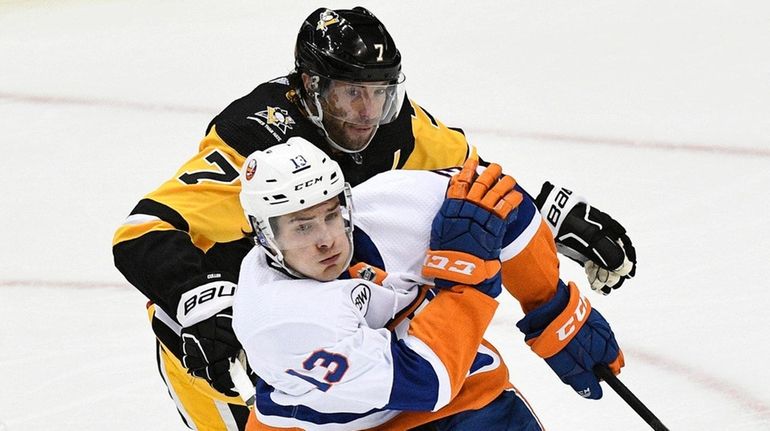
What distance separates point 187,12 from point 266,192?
14.9 feet

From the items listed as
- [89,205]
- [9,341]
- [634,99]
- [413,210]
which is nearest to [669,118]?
[634,99]

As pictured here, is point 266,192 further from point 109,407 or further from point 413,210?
point 109,407

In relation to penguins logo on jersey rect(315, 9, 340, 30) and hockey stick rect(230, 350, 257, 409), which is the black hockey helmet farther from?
hockey stick rect(230, 350, 257, 409)

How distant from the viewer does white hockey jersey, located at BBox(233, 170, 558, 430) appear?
2.18 metres

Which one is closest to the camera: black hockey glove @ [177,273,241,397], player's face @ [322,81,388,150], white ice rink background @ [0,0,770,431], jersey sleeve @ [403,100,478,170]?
black hockey glove @ [177,273,241,397]

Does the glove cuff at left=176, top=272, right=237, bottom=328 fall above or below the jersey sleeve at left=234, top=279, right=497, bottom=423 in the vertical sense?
below

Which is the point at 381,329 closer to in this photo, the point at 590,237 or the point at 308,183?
the point at 308,183

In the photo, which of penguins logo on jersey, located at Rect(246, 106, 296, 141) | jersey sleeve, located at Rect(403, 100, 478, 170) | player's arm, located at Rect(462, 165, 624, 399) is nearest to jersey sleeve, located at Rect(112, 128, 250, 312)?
penguins logo on jersey, located at Rect(246, 106, 296, 141)

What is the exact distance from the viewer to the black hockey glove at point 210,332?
274cm

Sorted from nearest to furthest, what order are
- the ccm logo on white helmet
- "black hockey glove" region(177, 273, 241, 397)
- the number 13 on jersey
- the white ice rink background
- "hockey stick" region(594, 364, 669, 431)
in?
the number 13 on jersey
the ccm logo on white helmet
"hockey stick" region(594, 364, 669, 431)
"black hockey glove" region(177, 273, 241, 397)
the white ice rink background

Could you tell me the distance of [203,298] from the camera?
9.17ft

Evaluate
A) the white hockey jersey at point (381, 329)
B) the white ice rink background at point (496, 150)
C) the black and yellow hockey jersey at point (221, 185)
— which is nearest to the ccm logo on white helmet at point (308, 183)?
the white hockey jersey at point (381, 329)

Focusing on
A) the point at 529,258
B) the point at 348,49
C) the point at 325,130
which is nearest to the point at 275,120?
the point at 325,130

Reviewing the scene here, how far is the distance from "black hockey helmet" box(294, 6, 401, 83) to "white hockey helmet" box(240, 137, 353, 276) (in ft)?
2.39
